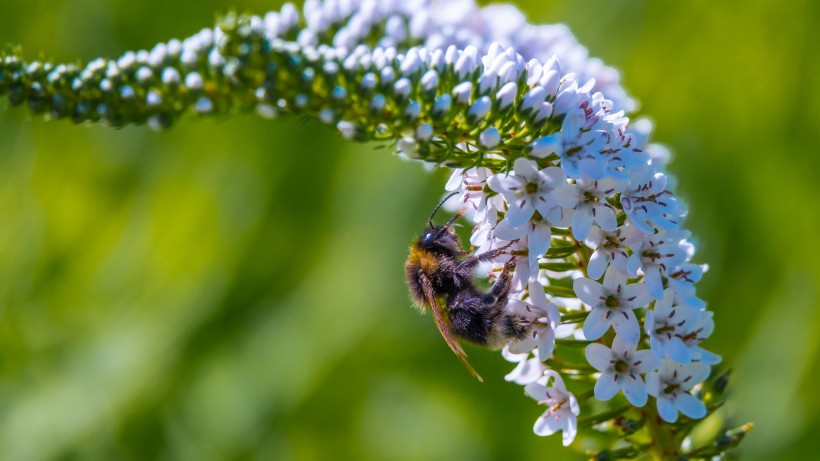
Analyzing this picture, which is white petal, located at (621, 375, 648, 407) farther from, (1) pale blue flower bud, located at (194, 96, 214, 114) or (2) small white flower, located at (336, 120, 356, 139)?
(1) pale blue flower bud, located at (194, 96, 214, 114)

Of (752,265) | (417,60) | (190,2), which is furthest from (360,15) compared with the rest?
(190,2)

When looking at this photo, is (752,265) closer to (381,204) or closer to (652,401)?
(381,204)

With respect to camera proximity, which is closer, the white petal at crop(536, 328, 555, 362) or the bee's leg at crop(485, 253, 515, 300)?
the white petal at crop(536, 328, 555, 362)

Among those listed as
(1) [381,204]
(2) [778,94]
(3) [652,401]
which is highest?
(2) [778,94]

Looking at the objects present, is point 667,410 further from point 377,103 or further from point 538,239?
point 377,103

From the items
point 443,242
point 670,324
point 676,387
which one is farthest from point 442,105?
point 676,387

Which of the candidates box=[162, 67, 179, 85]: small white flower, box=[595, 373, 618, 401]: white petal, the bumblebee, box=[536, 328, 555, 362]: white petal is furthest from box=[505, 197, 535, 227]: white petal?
box=[162, 67, 179, 85]: small white flower

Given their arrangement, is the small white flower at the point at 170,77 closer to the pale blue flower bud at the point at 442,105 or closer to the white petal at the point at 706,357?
the pale blue flower bud at the point at 442,105
